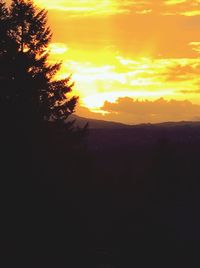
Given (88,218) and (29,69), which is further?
(29,69)

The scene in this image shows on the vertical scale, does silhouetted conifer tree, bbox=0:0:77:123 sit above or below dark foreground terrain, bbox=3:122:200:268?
above

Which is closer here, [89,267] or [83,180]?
[89,267]

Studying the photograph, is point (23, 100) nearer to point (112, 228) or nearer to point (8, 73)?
point (8, 73)

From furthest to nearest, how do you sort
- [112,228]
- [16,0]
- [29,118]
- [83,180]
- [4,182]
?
1. [112,228]
2. [16,0]
3. [83,180]
4. [29,118]
5. [4,182]

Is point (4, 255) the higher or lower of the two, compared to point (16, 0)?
lower

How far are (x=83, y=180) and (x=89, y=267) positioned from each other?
17.4 feet

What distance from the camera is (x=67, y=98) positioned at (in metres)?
38.4

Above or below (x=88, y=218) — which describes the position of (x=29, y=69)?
above

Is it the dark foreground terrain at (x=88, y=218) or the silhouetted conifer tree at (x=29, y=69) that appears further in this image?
the silhouetted conifer tree at (x=29, y=69)

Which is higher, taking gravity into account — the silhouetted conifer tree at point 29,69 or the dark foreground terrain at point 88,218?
the silhouetted conifer tree at point 29,69

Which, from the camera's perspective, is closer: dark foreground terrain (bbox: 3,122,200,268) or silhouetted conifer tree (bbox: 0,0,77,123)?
dark foreground terrain (bbox: 3,122,200,268)

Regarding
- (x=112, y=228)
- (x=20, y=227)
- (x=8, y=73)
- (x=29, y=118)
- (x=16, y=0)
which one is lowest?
(x=112, y=228)

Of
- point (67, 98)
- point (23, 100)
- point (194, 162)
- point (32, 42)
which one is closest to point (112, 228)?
point (67, 98)

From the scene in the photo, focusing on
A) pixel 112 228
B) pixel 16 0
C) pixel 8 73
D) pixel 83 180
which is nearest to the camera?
pixel 83 180
